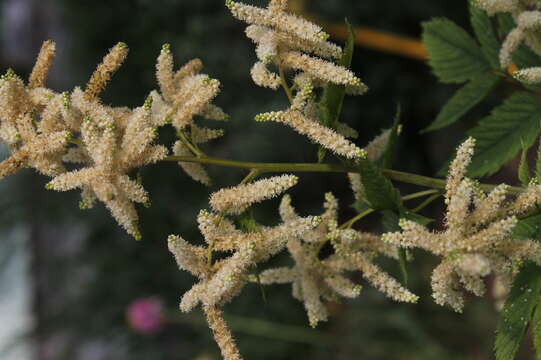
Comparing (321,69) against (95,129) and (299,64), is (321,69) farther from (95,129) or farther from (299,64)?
(95,129)

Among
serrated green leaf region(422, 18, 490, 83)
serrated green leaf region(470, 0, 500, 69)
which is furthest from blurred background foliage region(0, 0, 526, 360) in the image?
serrated green leaf region(470, 0, 500, 69)

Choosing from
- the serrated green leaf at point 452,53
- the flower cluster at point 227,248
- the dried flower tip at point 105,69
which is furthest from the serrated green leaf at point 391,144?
the dried flower tip at point 105,69

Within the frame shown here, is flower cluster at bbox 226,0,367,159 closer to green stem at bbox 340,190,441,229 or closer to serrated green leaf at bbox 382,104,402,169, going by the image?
serrated green leaf at bbox 382,104,402,169

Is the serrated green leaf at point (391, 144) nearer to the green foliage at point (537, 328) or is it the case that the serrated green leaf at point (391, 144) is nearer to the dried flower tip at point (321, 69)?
the dried flower tip at point (321, 69)

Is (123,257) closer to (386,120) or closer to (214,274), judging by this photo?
(386,120)

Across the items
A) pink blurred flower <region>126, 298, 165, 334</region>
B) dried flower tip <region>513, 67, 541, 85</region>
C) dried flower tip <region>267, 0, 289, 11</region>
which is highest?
dried flower tip <region>267, 0, 289, 11</region>

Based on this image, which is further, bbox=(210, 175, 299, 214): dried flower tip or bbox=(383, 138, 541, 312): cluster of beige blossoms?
bbox=(210, 175, 299, 214): dried flower tip
